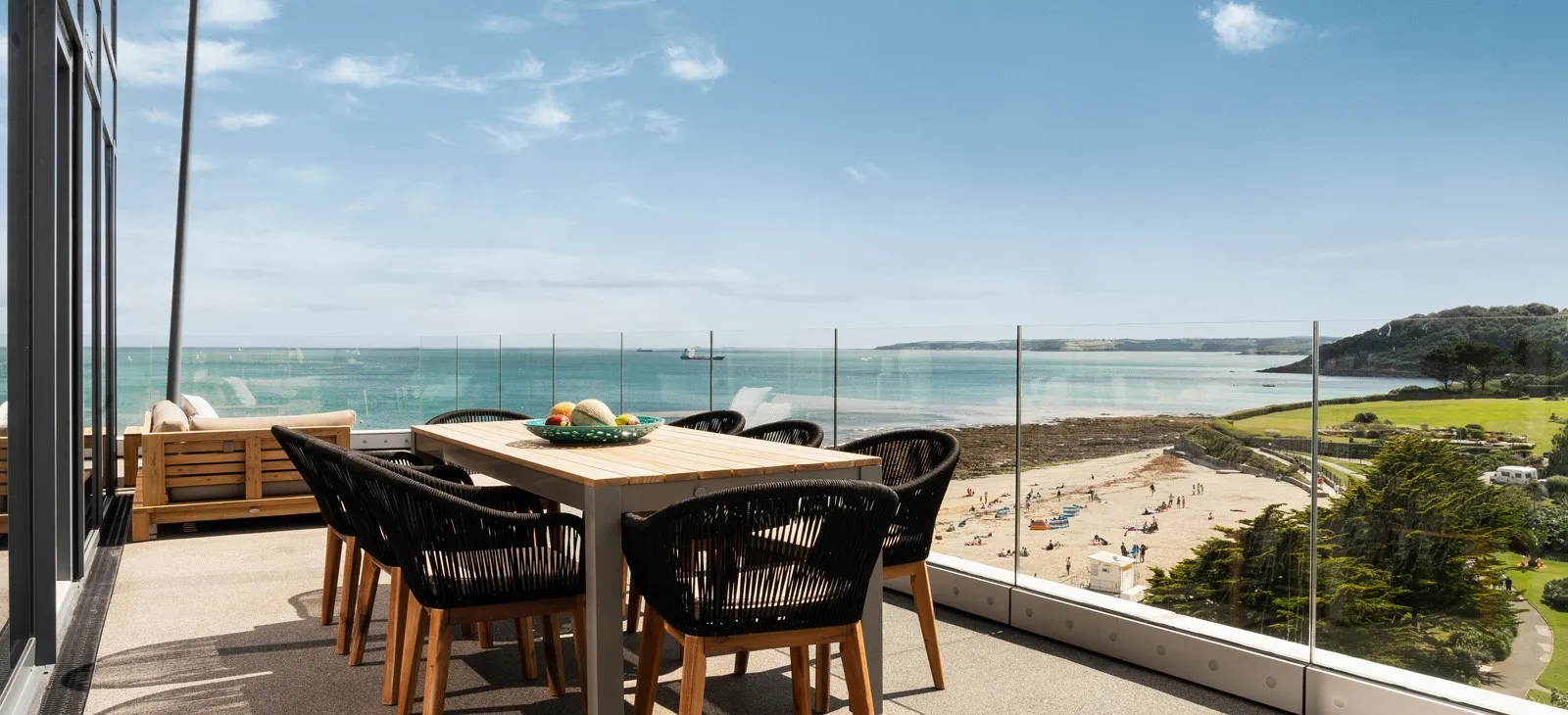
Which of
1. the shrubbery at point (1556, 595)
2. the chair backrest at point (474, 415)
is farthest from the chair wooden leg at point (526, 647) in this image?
the shrubbery at point (1556, 595)

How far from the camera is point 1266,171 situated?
148 feet

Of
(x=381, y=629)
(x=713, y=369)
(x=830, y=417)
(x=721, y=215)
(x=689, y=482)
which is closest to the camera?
(x=689, y=482)

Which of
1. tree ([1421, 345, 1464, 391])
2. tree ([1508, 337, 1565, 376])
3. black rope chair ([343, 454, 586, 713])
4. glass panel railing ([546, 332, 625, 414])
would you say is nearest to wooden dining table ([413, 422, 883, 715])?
black rope chair ([343, 454, 586, 713])

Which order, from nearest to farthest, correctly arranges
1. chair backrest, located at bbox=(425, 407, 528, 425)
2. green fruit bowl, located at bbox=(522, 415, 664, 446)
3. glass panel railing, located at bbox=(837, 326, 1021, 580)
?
green fruit bowl, located at bbox=(522, 415, 664, 446)
glass panel railing, located at bbox=(837, 326, 1021, 580)
chair backrest, located at bbox=(425, 407, 528, 425)

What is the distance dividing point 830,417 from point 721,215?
114 feet

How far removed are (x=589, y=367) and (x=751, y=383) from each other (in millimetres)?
2005

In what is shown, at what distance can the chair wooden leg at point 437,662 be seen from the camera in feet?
8.62

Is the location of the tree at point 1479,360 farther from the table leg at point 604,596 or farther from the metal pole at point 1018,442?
the table leg at point 604,596

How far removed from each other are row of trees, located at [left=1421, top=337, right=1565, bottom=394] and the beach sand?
749mm

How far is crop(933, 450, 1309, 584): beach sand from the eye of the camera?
398 centimetres

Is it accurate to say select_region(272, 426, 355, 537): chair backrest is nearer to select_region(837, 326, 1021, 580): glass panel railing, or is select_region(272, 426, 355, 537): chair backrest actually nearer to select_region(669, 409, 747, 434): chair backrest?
select_region(669, 409, 747, 434): chair backrest

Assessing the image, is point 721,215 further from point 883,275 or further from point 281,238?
point 281,238

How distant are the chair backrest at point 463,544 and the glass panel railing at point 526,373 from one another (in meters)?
5.42

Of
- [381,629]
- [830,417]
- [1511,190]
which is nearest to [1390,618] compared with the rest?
[830,417]
